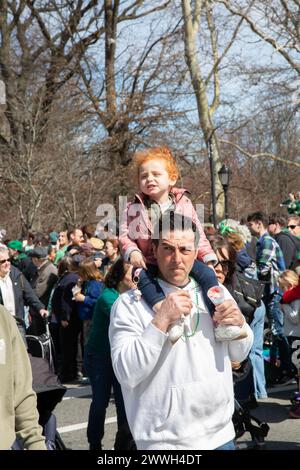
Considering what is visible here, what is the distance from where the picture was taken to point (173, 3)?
2380 centimetres

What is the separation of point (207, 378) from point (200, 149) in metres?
24.9

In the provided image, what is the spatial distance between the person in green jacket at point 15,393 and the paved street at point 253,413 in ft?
12.8

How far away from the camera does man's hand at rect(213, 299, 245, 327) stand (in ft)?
11.0

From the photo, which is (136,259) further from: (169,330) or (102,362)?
(102,362)

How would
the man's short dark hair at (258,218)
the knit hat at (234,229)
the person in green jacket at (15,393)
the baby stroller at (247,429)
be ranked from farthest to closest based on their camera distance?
the man's short dark hair at (258,218) → the knit hat at (234,229) → the baby stroller at (247,429) → the person in green jacket at (15,393)

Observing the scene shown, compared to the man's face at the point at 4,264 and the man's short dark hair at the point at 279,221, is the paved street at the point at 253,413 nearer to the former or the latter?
the man's face at the point at 4,264

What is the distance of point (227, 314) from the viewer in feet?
11.0

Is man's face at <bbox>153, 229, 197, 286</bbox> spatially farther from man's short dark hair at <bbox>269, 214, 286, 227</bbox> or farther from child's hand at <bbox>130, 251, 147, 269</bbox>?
man's short dark hair at <bbox>269, 214, 286, 227</bbox>

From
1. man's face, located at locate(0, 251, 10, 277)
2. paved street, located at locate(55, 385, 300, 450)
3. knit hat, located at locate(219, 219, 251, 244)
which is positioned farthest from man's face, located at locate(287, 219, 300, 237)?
man's face, located at locate(0, 251, 10, 277)

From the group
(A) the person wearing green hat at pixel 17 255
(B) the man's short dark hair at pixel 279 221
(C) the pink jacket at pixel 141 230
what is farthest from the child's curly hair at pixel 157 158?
(A) the person wearing green hat at pixel 17 255

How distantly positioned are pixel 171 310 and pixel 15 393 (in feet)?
2.39

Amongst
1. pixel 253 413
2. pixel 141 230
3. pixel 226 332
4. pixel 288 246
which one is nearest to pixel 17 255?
pixel 288 246

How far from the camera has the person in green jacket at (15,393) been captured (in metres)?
3.10

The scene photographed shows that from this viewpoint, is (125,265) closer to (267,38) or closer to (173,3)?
(267,38)
